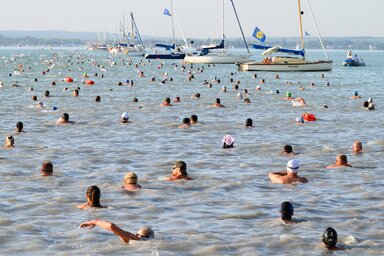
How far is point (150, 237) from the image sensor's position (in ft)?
50.0

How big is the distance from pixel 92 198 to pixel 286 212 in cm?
468

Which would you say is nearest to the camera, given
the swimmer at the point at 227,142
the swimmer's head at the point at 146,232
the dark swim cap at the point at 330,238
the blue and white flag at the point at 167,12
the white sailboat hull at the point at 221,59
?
the dark swim cap at the point at 330,238

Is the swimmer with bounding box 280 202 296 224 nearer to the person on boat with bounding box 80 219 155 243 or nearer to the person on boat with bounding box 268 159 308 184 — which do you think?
the person on boat with bounding box 80 219 155 243

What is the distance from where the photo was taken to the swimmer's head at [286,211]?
54.6 feet

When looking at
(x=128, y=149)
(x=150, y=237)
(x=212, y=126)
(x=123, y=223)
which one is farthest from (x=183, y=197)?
(x=212, y=126)

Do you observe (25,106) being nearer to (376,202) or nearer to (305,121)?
(305,121)

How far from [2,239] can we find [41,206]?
120 inches

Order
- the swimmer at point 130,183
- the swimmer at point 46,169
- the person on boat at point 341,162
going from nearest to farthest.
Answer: the swimmer at point 130,183
the swimmer at point 46,169
the person on boat at point 341,162

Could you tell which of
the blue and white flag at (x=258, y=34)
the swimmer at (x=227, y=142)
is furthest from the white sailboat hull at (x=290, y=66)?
the swimmer at (x=227, y=142)

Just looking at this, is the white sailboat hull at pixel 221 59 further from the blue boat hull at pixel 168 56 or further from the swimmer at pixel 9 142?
the swimmer at pixel 9 142

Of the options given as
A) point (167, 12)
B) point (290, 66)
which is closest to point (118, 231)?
point (290, 66)

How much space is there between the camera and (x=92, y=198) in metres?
18.0

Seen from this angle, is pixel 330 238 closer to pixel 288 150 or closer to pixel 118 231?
pixel 118 231

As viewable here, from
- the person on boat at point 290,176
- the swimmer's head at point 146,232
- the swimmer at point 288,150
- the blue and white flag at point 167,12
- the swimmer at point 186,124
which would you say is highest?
the blue and white flag at point 167,12
